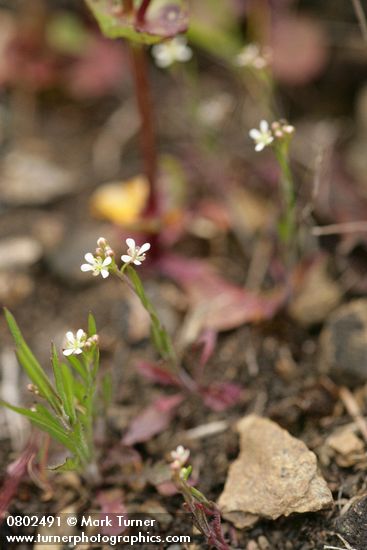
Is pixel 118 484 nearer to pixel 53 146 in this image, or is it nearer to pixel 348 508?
pixel 348 508

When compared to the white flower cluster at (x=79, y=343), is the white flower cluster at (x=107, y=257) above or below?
above

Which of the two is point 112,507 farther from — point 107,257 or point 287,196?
point 287,196

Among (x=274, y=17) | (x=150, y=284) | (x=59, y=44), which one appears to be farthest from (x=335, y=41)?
(x=150, y=284)

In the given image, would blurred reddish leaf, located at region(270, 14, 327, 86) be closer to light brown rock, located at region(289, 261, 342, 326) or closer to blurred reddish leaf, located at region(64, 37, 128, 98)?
blurred reddish leaf, located at region(64, 37, 128, 98)

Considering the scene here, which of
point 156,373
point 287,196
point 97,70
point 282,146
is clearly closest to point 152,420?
point 156,373

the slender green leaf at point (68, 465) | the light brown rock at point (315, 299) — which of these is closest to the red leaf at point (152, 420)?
the slender green leaf at point (68, 465)

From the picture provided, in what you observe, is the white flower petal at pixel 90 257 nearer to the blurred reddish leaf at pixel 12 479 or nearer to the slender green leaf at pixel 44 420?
the slender green leaf at pixel 44 420

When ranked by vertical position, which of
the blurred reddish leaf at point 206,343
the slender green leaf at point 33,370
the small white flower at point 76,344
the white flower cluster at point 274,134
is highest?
the white flower cluster at point 274,134
